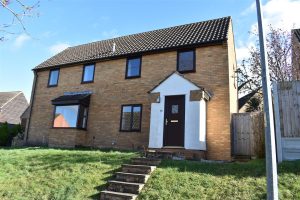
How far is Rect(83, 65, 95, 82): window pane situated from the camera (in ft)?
62.6

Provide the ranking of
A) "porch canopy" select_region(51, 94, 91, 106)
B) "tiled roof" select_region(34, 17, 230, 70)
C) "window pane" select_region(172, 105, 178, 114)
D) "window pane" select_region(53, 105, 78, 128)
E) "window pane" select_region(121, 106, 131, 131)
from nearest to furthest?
"window pane" select_region(172, 105, 178, 114)
"tiled roof" select_region(34, 17, 230, 70)
"window pane" select_region(121, 106, 131, 131)
"porch canopy" select_region(51, 94, 91, 106)
"window pane" select_region(53, 105, 78, 128)

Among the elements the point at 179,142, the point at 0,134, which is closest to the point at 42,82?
the point at 0,134

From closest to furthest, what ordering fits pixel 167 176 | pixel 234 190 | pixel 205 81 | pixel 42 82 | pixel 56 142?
pixel 234 190 → pixel 167 176 → pixel 205 81 → pixel 56 142 → pixel 42 82

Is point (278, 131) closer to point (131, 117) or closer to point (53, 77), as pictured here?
point (131, 117)

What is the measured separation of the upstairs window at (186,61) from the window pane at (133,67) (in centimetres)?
275

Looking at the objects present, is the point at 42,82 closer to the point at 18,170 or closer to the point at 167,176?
the point at 18,170

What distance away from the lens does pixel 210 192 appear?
773 centimetres

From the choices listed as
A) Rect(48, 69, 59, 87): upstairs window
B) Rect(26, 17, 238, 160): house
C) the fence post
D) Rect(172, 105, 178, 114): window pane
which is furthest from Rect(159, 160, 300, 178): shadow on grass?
Rect(48, 69, 59, 87): upstairs window

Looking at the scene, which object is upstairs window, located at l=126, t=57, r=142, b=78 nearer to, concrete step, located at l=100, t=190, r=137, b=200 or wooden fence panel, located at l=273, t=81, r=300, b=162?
wooden fence panel, located at l=273, t=81, r=300, b=162

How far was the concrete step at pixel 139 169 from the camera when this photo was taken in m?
9.57

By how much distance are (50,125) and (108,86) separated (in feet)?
17.6

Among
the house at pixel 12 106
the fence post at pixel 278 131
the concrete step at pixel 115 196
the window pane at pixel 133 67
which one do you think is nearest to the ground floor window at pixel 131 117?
the window pane at pixel 133 67

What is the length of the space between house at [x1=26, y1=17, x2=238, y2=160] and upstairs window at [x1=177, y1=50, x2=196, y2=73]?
0.06 m

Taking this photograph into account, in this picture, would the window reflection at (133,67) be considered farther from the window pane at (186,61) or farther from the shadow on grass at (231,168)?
the shadow on grass at (231,168)
